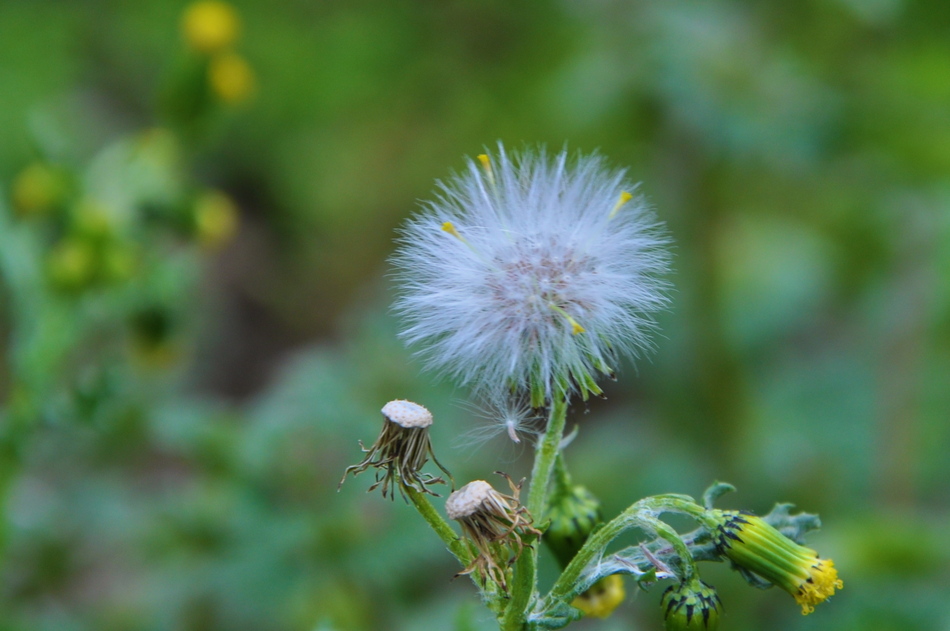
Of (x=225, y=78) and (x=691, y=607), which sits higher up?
(x=225, y=78)

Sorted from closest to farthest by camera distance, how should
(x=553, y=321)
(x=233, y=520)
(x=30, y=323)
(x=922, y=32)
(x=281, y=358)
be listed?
(x=553, y=321) → (x=30, y=323) → (x=233, y=520) → (x=922, y=32) → (x=281, y=358)

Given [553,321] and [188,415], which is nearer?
[553,321]

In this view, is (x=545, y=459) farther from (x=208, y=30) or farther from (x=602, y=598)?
(x=208, y=30)

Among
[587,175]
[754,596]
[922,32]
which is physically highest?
[922,32]

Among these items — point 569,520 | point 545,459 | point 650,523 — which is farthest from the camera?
point 569,520

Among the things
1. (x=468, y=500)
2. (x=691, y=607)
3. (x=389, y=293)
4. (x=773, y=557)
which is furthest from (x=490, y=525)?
(x=389, y=293)

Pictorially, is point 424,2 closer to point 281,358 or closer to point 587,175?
point 281,358

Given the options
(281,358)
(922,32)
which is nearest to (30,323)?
(281,358)
